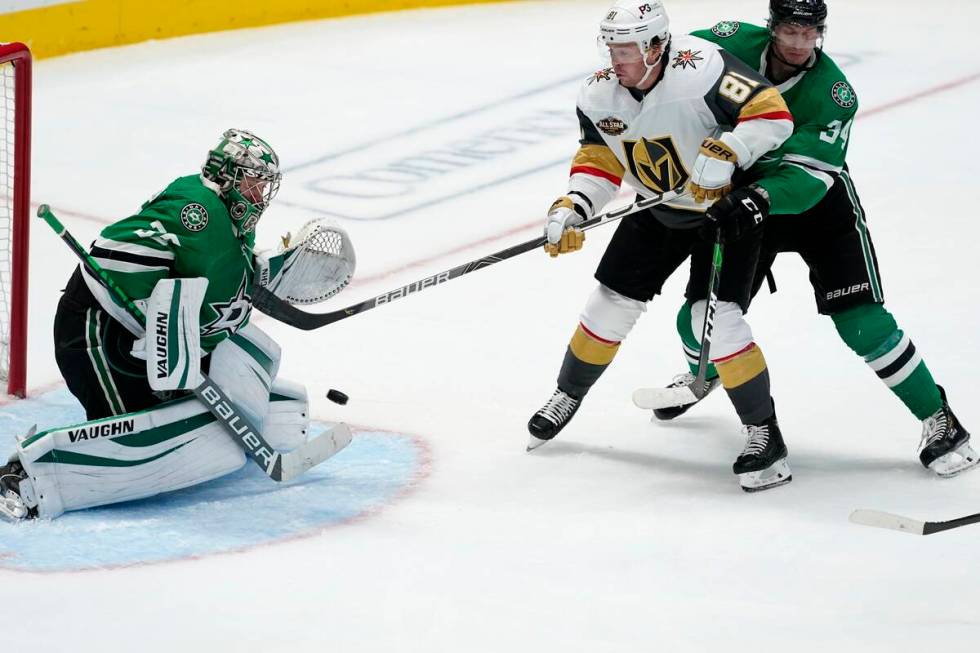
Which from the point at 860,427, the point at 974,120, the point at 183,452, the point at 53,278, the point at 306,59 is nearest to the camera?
the point at 183,452

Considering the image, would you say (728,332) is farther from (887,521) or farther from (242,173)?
(242,173)

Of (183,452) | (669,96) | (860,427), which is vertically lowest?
(860,427)

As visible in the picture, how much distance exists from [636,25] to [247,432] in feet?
3.89

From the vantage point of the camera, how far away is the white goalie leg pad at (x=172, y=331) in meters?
3.16

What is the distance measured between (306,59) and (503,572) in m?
4.96

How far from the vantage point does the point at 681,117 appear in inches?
134

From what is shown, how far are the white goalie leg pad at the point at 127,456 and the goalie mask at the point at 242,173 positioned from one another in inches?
16.4

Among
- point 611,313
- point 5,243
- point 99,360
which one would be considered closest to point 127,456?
point 99,360

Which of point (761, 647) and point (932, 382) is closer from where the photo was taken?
point (761, 647)

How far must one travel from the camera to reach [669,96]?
339cm

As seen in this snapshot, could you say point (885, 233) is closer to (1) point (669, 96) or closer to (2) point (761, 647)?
(1) point (669, 96)

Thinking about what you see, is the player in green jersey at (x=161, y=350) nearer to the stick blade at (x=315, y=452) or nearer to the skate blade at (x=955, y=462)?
the stick blade at (x=315, y=452)

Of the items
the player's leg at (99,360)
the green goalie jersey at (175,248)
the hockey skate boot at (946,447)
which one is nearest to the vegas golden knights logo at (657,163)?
the hockey skate boot at (946,447)

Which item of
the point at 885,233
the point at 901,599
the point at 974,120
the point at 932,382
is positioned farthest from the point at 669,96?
the point at 974,120
